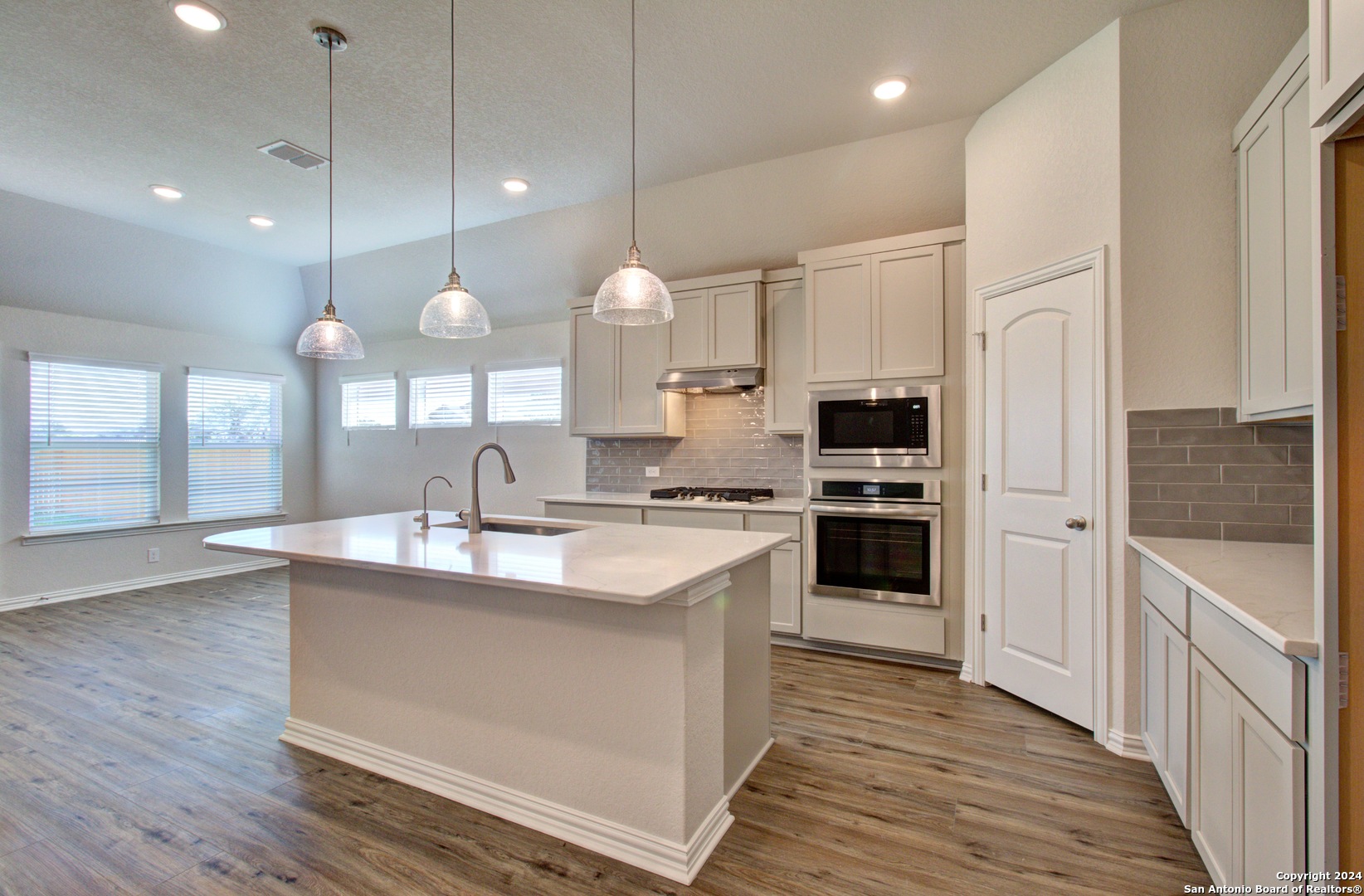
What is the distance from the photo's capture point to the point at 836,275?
3.67m

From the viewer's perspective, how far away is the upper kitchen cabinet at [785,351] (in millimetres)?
3992

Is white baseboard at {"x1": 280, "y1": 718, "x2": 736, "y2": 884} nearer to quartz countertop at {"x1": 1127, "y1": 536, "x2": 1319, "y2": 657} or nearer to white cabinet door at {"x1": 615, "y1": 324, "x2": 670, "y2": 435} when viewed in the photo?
quartz countertop at {"x1": 1127, "y1": 536, "x2": 1319, "y2": 657}

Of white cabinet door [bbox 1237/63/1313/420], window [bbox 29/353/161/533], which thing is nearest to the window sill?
window [bbox 29/353/161/533]

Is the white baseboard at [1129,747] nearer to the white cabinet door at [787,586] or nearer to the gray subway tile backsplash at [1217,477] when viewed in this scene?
the gray subway tile backsplash at [1217,477]

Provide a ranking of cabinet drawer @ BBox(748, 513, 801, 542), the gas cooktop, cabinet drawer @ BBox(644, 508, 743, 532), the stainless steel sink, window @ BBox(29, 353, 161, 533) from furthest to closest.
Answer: window @ BBox(29, 353, 161, 533) → the gas cooktop → cabinet drawer @ BBox(644, 508, 743, 532) → cabinet drawer @ BBox(748, 513, 801, 542) → the stainless steel sink

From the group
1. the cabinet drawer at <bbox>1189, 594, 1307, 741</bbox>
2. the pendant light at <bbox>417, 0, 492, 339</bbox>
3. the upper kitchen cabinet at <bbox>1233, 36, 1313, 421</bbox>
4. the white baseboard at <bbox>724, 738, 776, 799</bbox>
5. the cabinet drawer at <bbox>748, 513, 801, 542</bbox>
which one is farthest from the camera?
the cabinet drawer at <bbox>748, 513, 801, 542</bbox>

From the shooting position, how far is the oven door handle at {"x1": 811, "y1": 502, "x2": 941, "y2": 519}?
3.40m

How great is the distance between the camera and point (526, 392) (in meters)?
5.60

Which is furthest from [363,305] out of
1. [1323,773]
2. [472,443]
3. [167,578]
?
[1323,773]

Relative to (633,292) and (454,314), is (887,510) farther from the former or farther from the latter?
(454,314)

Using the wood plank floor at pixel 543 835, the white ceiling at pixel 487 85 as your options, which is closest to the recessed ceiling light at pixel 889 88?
the white ceiling at pixel 487 85

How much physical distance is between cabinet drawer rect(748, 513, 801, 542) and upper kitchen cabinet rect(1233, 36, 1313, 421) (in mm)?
2127

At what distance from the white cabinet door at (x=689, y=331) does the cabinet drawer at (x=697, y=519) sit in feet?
3.40

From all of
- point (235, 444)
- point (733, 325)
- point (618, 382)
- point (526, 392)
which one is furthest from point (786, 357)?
point (235, 444)
